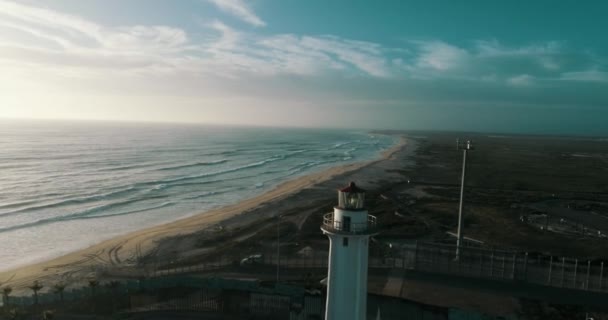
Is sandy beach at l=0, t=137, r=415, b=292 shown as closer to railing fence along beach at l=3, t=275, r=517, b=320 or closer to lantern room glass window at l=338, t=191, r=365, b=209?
railing fence along beach at l=3, t=275, r=517, b=320

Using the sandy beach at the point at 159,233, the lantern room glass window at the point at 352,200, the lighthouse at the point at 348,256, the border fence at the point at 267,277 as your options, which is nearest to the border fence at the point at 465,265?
the border fence at the point at 267,277

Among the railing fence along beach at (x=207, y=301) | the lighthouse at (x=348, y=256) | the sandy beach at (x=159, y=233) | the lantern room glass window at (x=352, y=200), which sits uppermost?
the lantern room glass window at (x=352, y=200)

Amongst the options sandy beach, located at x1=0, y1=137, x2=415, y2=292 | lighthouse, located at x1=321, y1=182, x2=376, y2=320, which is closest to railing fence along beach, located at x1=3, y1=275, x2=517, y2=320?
lighthouse, located at x1=321, y1=182, x2=376, y2=320

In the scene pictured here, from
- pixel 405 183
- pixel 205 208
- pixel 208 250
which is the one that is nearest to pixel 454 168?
pixel 405 183

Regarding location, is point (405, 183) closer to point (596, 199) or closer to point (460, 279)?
point (596, 199)

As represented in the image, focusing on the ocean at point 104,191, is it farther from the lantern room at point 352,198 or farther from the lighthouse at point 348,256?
the lantern room at point 352,198

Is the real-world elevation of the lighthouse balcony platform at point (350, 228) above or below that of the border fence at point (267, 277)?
above

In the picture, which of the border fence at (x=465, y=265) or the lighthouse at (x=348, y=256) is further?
the border fence at (x=465, y=265)
